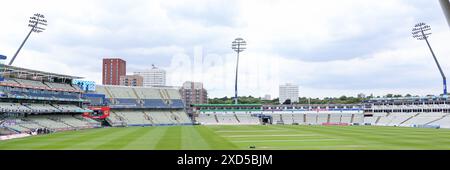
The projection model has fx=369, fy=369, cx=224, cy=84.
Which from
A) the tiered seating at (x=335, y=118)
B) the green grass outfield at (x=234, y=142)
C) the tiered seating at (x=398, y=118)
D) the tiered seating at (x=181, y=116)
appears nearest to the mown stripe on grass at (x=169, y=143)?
the green grass outfield at (x=234, y=142)

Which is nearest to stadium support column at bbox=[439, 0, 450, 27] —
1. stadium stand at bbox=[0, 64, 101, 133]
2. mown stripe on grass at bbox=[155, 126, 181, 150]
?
mown stripe on grass at bbox=[155, 126, 181, 150]

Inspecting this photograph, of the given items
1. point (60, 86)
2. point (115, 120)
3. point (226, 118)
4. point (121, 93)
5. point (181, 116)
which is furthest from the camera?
point (226, 118)

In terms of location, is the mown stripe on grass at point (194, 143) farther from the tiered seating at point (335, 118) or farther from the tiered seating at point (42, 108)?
the tiered seating at point (335, 118)

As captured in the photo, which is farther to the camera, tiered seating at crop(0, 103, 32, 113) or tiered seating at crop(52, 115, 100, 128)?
tiered seating at crop(52, 115, 100, 128)

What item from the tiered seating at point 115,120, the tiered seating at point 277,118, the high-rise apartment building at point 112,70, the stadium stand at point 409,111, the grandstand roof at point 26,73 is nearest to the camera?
the grandstand roof at point 26,73

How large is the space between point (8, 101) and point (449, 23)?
53398mm

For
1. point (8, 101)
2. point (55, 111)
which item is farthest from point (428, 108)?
point (8, 101)

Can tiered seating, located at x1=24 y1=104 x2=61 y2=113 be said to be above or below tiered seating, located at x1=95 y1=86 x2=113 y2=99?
below

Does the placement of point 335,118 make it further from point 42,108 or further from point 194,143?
point 194,143

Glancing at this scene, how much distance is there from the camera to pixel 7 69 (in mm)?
47406

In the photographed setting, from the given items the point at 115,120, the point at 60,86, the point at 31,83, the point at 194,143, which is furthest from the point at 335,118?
the point at 194,143

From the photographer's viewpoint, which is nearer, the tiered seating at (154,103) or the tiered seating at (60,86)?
the tiered seating at (60,86)

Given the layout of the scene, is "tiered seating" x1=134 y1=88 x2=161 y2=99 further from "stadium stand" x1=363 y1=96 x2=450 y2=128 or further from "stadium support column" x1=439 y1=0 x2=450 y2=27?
"stadium support column" x1=439 y1=0 x2=450 y2=27
